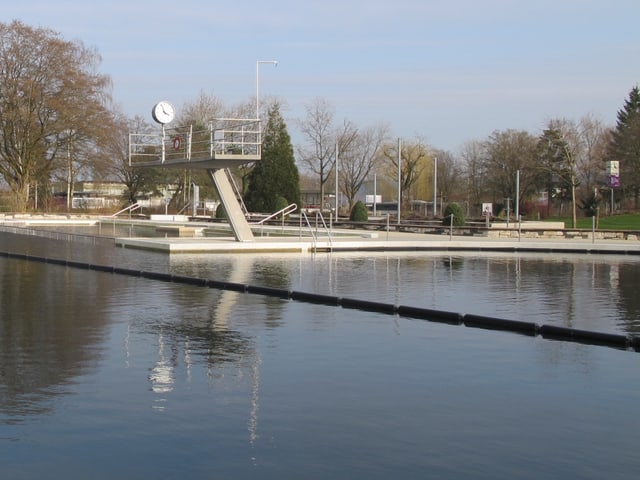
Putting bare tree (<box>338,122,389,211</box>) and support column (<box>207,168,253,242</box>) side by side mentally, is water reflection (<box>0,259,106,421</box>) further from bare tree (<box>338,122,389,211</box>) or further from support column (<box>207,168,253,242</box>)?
bare tree (<box>338,122,389,211</box>)

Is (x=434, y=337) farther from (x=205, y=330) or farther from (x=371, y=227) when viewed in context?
(x=371, y=227)

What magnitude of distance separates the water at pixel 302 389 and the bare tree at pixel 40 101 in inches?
1749

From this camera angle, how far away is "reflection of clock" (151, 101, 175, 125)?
29688mm

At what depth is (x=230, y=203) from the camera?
26.8 m

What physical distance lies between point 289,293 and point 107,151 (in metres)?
52.0

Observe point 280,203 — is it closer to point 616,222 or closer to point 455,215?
point 455,215

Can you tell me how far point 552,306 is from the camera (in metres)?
14.0

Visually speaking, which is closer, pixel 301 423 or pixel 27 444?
pixel 27 444

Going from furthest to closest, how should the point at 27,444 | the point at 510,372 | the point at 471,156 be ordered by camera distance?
the point at 471,156
the point at 510,372
the point at 27,444

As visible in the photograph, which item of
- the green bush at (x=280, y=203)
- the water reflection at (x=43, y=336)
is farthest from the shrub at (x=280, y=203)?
the water reflection at (x=43, y=336)

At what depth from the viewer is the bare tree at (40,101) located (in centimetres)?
5569

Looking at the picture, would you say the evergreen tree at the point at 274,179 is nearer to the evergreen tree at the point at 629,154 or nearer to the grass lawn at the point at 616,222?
the grass lawn at the point at 616,222

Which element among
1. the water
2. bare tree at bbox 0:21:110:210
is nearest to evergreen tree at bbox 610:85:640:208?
bare tree at bbox 0:21:110:210

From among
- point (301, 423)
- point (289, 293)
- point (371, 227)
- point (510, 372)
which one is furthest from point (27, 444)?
point (371, 227)
